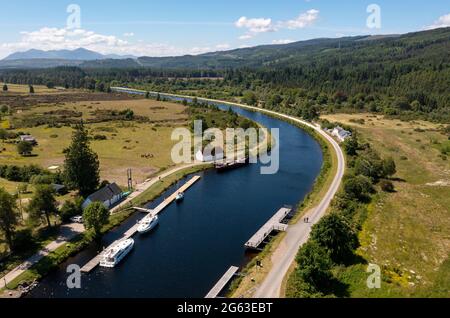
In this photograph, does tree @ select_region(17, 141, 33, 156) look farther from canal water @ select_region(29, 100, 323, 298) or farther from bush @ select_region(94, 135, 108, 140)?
canal water @ select_region(29, 100, 323, 298)

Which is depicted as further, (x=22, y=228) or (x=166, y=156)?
(x=166, y=156)

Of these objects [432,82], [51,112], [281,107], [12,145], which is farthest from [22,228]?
[432,82]

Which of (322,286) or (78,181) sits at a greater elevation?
(78,181)

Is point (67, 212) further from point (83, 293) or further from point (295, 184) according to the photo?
point (295, 184)

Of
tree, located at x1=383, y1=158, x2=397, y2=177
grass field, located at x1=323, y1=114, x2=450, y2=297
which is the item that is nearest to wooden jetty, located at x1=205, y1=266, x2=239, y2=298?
grass field, located at x1=323, y1=114, x2=450, y2=297

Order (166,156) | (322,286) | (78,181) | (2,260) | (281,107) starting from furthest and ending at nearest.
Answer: (281,107) → (166,156) → (78,181) → (2,260) → (322,286)

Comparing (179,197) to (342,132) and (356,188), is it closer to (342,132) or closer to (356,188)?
(356,188)
